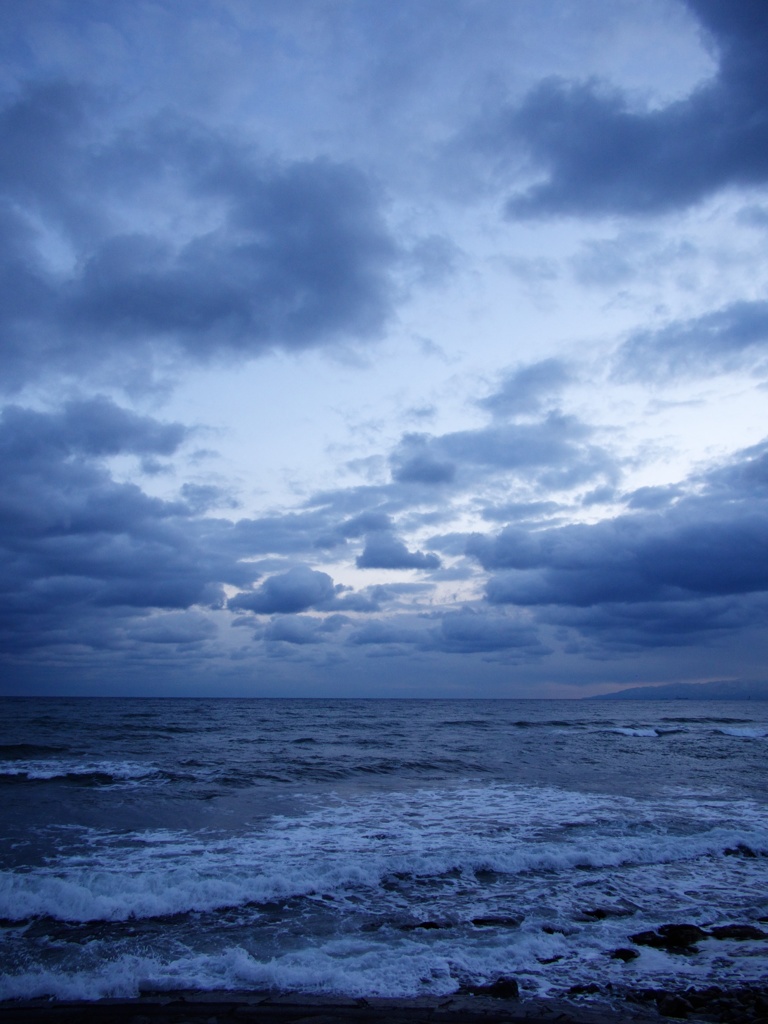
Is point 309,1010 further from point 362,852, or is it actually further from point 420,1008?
point 362,852

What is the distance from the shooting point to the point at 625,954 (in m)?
8.65

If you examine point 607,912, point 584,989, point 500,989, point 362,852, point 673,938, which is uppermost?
point 500,989

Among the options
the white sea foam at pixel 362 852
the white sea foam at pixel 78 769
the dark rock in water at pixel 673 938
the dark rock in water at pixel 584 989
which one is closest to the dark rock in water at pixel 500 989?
the dark rock in water at pixel 584 989

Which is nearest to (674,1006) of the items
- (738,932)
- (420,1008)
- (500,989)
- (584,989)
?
(584,989)

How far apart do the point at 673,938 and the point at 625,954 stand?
43.2 inches

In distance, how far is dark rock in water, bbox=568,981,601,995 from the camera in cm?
755

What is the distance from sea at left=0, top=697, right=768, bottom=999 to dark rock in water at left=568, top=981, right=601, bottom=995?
13cm

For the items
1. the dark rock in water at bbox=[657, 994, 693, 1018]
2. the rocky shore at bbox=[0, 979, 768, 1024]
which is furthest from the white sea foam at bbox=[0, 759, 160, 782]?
the dark rock in water at bbox=[657, 994, 693, 1018]

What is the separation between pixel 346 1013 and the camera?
22.8 feet

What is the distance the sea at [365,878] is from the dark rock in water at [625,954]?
0.08 m

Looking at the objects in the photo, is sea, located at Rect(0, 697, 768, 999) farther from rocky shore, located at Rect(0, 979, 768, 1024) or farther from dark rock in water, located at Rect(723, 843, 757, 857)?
rocky shore, located at Rect(0, 979, 768, 1024)

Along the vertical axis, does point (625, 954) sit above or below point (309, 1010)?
below

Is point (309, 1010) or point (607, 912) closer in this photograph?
point (309, 1010)

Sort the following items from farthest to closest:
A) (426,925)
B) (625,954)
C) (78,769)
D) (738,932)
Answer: (78,769) < (426,925) < (738,932) < (625,954)
